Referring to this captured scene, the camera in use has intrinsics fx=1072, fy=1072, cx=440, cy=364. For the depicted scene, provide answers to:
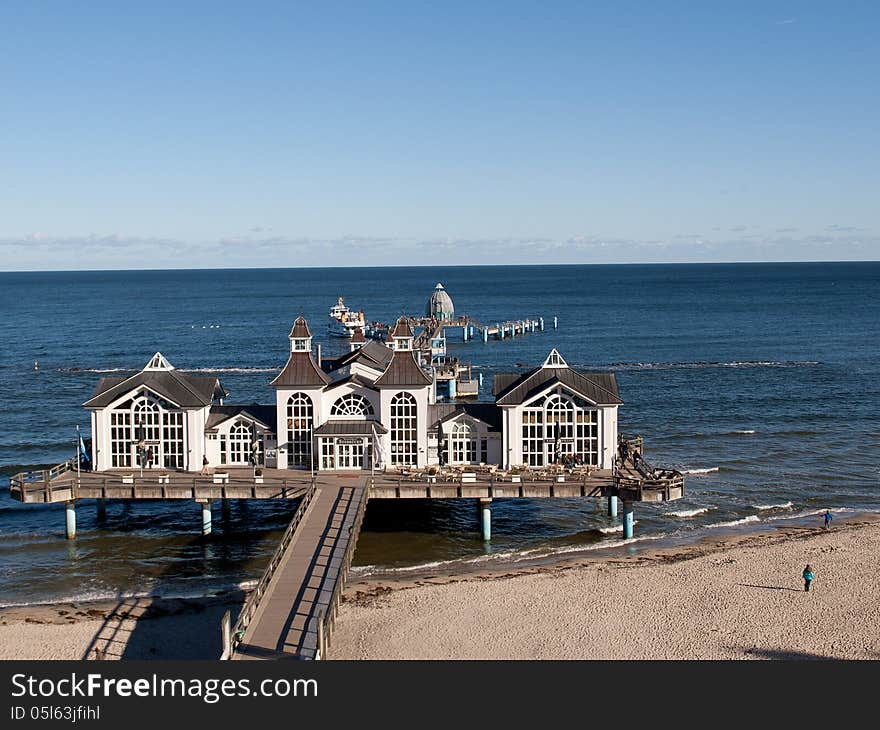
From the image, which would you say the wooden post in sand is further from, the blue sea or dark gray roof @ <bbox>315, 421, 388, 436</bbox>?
dark gray roof @ <bbox>315, 421, 388, 436</bbox>

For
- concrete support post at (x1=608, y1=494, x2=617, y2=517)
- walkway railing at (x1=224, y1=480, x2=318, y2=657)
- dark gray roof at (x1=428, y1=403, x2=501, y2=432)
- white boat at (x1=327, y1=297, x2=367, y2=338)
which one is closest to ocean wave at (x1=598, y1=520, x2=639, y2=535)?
concrete support post at (x1=608, y1=494, x2=617, y2=517)

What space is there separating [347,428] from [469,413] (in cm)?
542

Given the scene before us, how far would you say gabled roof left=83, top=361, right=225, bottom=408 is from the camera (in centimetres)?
4566

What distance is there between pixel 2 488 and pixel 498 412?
81.3ft

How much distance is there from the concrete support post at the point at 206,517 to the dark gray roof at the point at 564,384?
12.8 metres

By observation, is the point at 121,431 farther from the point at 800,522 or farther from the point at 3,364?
the point at 3,364

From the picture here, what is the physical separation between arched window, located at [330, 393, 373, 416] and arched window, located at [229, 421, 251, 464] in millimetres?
3963

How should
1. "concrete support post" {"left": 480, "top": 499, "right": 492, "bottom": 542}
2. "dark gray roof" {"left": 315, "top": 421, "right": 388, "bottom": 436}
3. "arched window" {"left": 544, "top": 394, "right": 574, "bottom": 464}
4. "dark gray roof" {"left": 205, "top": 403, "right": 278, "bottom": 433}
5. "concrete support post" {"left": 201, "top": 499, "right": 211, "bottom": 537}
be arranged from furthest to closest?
"dark gray roof" {"left": 205, "top": 403, "right": 278, "bottom": 433}
"arched window" {"left": 544, "top": 394, "right": 574, "bottom": 464}
"dark gray roof" {"left": 315, "top": 421, "right": 388, "bottom": 436}
"concrete support post" {"left": 201, "top": 499, "right": 211, "bottom": 537}
"concrete support post" {"left": 480, "top": 499, "right": 492, "bottom": 542}

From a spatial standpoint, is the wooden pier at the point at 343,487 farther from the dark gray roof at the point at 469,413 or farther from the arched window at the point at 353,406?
the arched window at the point at 353,406

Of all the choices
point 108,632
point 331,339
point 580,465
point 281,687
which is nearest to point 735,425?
point 580,465

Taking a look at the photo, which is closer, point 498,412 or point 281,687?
point 281,687

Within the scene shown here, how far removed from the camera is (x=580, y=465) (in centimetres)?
4522

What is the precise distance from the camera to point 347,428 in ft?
149

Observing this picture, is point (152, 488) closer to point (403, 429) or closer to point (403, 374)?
point (403, 429)
